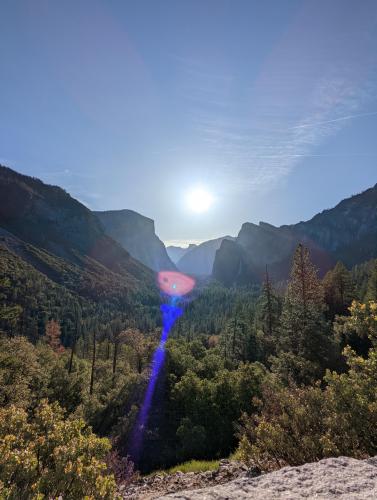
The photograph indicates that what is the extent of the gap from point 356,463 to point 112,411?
28.0 m

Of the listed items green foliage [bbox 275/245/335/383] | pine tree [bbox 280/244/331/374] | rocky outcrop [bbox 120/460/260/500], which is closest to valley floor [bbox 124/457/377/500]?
rocky outcrop [bbox 120/460/260/500]

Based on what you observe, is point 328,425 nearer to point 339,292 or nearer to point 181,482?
point 181,482

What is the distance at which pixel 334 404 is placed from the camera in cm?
1015

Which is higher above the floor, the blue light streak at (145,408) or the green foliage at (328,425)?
the green foliage at (328,425)

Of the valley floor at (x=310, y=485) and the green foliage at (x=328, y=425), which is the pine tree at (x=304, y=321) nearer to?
the green foliage at (x=328, y=425)

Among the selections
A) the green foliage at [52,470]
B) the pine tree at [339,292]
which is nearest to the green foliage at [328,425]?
the green foliage at [52,470]

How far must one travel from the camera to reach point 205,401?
90.4ft

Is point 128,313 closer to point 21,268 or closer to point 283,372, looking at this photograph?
point 21,268

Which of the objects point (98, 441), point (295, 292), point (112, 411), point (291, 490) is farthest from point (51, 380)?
point (291, 490)

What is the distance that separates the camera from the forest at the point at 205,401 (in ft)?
20.7

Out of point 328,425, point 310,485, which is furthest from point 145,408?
point 310,485

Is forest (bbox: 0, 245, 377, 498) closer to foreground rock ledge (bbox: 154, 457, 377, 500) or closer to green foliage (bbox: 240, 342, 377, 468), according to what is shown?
green foliage (bbox: 240, 342, 377, 468)

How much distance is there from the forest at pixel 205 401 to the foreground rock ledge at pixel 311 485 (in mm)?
1733

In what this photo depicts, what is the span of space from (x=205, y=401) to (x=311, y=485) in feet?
74.6
